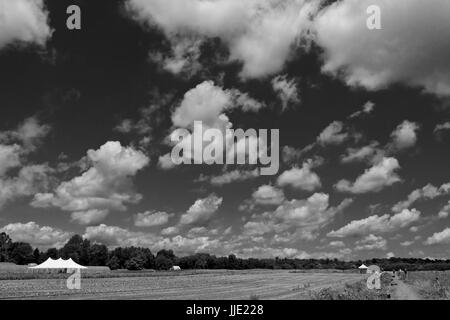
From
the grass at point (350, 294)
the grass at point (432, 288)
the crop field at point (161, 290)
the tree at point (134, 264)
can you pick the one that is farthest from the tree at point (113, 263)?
the grass at point (350, 294)

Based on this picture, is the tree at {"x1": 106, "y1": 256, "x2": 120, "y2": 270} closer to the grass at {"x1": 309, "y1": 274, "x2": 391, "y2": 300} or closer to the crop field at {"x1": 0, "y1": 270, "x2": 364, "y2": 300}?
the crop field at {"x1": 0, "y1": 270, "x2": 364, "y2": 300}

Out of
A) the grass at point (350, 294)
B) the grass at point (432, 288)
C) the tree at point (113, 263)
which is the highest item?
the grass at point (350, 294)

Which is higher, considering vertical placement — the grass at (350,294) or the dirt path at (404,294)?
the grass at (350,294)

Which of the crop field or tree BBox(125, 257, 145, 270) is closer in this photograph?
the crop field

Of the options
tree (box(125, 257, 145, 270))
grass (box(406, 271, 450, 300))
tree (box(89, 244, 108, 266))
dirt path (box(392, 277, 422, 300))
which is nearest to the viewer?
grass (box(406, 271, 450, 300))

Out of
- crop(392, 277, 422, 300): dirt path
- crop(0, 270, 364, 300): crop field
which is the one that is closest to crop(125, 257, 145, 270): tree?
crop(0, 270, 364, 300): crop field

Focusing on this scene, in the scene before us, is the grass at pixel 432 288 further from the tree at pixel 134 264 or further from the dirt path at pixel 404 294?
the tree at pixel 134 264

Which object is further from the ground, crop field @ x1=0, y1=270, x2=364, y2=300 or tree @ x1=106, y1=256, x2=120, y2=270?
crop field @ x1=0, y1=270, x2=364, y2=300

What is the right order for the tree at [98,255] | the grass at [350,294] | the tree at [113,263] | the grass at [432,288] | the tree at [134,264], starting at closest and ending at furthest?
the grass at [350,294], the grass at [432,288], the tree at [134,264], the tree at [113,263], the tree at [98,255]

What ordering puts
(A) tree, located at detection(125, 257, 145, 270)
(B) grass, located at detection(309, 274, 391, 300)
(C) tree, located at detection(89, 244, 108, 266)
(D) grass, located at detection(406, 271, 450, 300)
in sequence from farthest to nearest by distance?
(C) tree, located at detection(89, 244, 108, 266)
(A) tree, located at detection(125, 257, 145, 270)
(D) grass, located at detection(406, 271, 450, 300)
(B) grass, located at detection(309, 274, 391, 300)

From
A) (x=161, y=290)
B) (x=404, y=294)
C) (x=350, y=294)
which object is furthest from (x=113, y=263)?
(x=350, y=294)
